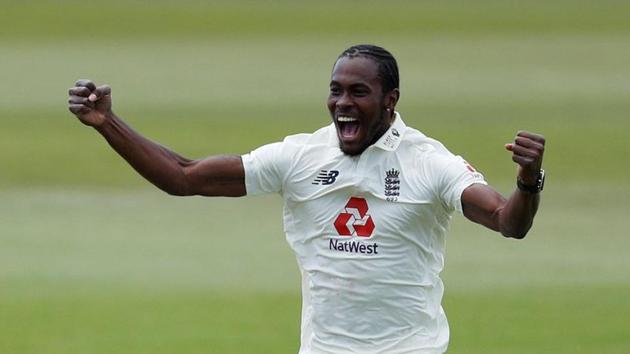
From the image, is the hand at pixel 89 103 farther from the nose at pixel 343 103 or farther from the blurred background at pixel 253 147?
the blurred background at pixel 253 147

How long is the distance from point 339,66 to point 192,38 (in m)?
21.9

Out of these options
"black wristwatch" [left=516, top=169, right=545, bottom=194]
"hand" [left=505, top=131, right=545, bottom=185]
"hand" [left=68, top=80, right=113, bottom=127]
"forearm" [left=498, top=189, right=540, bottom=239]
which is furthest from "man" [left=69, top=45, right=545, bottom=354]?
"hand" [left=505, top=131, right=545, bottom=185]

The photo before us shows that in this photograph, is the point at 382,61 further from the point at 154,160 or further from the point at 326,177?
the point at 154,160

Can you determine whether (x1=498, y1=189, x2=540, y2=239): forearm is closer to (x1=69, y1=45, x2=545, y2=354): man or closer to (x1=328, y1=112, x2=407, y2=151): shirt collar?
(x1=69, y1=45, x2=545, y2=354): man

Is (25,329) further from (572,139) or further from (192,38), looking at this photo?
(192,38)

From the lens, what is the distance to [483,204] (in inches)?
257

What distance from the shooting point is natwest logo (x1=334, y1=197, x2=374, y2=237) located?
6.73 metres

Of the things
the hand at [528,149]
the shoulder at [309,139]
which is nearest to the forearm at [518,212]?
the hand at [528,149]

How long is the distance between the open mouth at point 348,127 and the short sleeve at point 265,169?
291mm

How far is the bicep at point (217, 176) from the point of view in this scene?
693 cm

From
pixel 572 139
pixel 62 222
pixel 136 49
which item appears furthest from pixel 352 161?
pixel 136 49

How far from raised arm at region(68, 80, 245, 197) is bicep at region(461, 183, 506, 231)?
994 millimetres

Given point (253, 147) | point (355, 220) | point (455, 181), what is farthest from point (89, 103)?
point (253, 147)

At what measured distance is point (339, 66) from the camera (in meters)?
6.79
